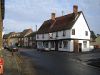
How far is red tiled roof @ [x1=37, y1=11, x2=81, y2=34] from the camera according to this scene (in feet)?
225

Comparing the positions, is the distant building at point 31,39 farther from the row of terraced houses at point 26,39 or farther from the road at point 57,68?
the road at point 57,68

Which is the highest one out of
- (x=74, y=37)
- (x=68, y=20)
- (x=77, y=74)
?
(x=68, y=20)

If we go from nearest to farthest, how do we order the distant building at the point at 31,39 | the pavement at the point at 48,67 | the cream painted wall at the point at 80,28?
the pavement at the point at 48,67 → the cream painted wall at the point at 80,28 → the distant building at the point at 31,39

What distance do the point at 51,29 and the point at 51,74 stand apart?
59.4m

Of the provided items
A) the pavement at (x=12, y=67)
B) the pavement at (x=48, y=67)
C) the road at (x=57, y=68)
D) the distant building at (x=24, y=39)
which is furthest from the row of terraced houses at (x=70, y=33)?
the distant building at (x=24, y=39)

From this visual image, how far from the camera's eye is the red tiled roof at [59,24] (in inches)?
2699

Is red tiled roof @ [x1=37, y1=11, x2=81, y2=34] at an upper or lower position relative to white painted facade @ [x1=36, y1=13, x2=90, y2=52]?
upper

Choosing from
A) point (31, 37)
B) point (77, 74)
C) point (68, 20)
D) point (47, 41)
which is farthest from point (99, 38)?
point (77, 74)

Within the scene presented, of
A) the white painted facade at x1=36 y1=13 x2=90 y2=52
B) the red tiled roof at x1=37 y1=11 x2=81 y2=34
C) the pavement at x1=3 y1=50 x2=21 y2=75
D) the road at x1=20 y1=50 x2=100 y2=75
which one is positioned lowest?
the road at x1=20 y1=50 x2=100 y2=75

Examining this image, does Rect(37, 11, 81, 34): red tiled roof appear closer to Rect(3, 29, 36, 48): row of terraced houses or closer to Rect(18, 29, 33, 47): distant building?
Rect(3, 29, 36, 48): row of terraced houses

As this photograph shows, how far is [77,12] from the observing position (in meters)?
68.3

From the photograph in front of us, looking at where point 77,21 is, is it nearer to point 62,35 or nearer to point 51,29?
point 62,35

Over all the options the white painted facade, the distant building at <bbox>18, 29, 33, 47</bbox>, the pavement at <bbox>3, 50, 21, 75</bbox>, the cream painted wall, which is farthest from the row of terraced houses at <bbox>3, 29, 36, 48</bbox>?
the pavement at <bbox>3, 50, 21, 75</bbox>

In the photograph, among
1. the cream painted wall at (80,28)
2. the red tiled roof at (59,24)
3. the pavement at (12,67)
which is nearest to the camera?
the pavement at (12,67)
